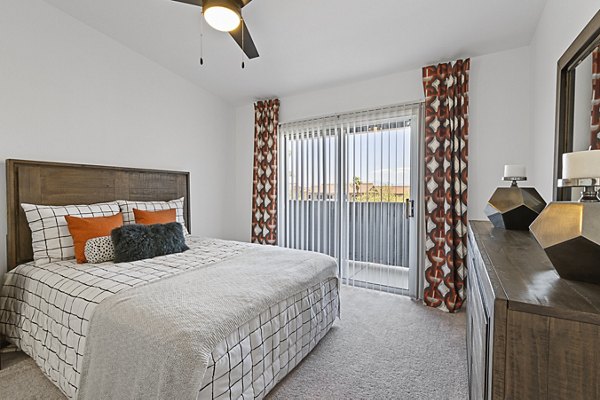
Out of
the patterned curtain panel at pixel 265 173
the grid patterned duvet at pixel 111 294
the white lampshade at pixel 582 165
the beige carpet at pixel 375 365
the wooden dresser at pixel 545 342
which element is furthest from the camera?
the patterned curtain panel at pixel 265 173

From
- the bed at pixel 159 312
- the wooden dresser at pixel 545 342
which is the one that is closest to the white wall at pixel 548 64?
the wooden dresser at pixel 545 342

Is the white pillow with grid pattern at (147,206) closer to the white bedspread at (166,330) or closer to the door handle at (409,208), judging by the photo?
the white bedspread at (166,330)

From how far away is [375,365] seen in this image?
2.02 metres

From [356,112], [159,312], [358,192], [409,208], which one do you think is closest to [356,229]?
[358,192]

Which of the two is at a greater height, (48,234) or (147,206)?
(147,206)

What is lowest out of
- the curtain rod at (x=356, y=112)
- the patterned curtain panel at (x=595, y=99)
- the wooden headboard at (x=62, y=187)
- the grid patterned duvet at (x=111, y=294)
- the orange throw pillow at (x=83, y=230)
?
the grid patterned duvet at (x=111, y=294)

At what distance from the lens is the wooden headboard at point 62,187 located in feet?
7.58

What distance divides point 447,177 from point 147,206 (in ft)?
10.5

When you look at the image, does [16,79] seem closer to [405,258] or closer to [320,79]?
[320,79]

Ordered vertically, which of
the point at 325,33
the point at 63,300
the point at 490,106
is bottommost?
the point at 63,300

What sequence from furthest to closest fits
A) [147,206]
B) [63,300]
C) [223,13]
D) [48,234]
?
[147,206] < [48,234] < [223,13] < [63,300]

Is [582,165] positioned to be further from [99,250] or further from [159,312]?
[99,250]

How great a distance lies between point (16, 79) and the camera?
2.36 metres

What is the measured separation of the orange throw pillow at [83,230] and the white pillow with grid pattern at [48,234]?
0.26 feet
